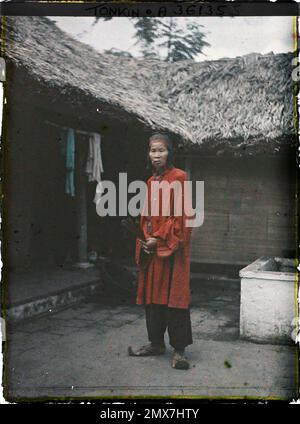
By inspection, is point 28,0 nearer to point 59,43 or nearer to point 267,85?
point 59,43

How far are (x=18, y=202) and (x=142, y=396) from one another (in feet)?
13.2

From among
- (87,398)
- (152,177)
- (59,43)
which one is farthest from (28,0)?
(87,398)

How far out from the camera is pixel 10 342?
4184 millimetres

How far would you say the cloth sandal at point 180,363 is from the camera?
4.07m

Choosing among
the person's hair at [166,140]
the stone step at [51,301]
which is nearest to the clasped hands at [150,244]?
the person's hair at [166,140]

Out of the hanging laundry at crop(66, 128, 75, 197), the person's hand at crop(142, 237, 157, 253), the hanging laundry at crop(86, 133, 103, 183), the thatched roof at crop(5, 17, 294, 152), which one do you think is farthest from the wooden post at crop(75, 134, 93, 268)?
the person's hand at crop(142, 237, 157, 253)

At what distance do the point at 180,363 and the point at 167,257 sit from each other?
95cm

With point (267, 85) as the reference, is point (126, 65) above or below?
above

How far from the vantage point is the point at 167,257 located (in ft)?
13.4

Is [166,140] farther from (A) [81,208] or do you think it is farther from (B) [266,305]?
(A) [81,208]

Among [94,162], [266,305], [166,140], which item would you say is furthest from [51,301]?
[166,140]

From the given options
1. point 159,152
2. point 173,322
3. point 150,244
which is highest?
point 159,152

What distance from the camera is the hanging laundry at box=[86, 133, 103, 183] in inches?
293

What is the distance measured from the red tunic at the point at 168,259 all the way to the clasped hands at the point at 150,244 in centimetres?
4
